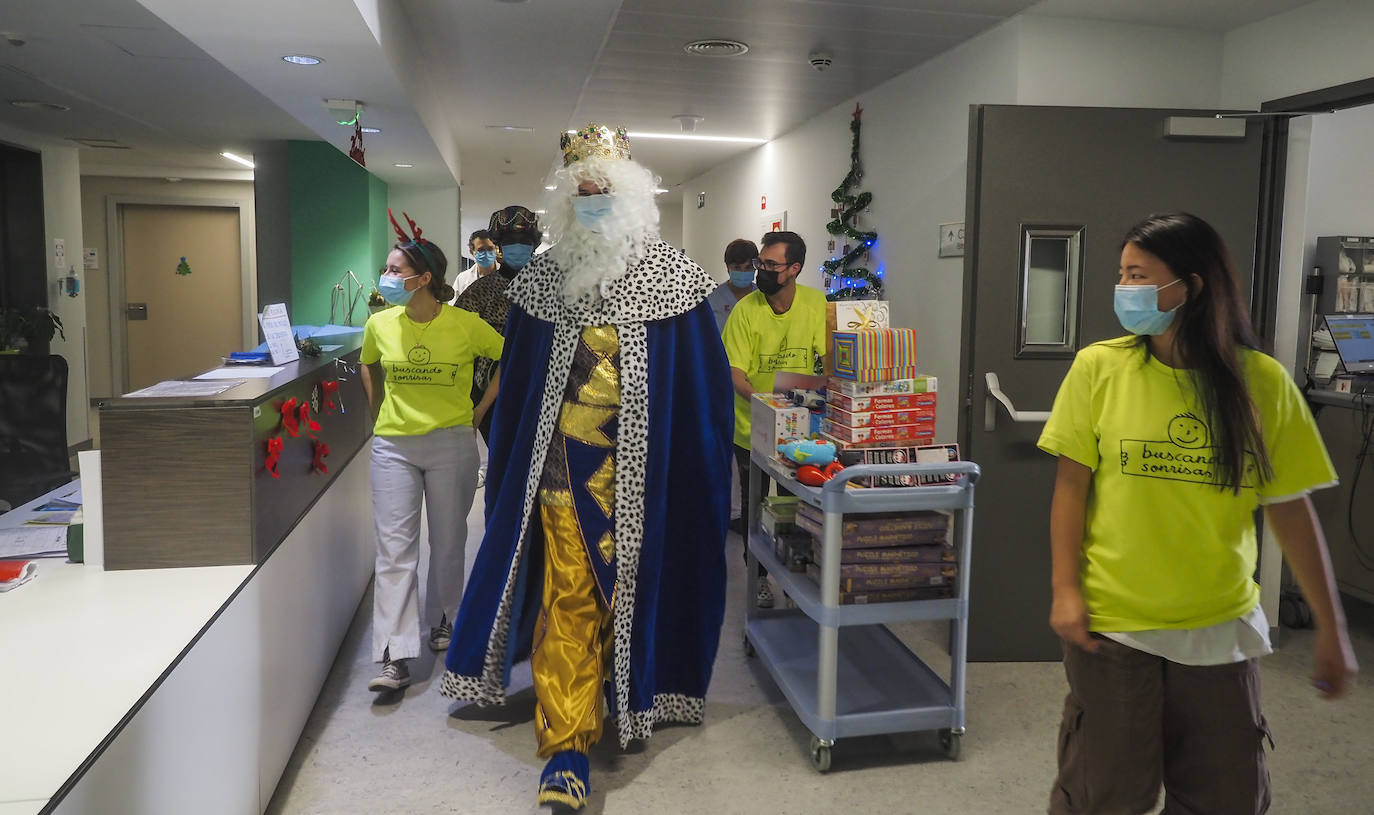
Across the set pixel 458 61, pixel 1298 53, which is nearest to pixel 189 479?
pixel 458 61

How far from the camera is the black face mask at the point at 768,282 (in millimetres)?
3727

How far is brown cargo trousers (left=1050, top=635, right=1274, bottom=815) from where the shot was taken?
1.59 metres

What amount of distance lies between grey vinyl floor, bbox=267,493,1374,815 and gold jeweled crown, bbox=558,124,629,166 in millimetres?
1664

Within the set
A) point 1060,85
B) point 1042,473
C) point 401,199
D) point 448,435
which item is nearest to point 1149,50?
point 1060,85

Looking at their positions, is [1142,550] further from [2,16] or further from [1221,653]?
[2,16]

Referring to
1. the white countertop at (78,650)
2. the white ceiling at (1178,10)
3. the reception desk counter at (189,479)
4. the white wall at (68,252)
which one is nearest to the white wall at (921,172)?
the white ceiling at (1178,10)

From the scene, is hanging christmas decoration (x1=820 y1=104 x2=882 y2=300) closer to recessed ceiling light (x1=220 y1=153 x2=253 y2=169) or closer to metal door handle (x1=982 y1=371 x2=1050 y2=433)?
metal door handle (x1=982 y1=371 x2=1050 y2=433)

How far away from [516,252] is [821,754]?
7.17 feet

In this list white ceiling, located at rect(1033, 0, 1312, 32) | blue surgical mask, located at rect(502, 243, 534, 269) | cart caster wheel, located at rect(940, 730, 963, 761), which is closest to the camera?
cart caster wheel, located at rect(940, 730, 963, 761)

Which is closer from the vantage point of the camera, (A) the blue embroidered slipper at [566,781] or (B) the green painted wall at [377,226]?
(A) the blue embroidered slipper at [566,781]

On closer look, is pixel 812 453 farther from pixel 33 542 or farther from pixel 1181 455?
pixel 33 542

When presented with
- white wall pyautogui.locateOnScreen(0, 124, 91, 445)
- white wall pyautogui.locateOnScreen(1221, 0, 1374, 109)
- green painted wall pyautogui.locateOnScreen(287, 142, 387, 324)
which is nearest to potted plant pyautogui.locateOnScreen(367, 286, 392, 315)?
green painted wall pyautogui.locateOnScreen(287, 142, 387, 324)

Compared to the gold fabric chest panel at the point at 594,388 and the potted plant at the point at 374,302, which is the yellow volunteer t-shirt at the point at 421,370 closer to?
the gold fabric chest panel at the point at 594,388

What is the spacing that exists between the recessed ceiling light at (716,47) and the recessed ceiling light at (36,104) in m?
4.02
